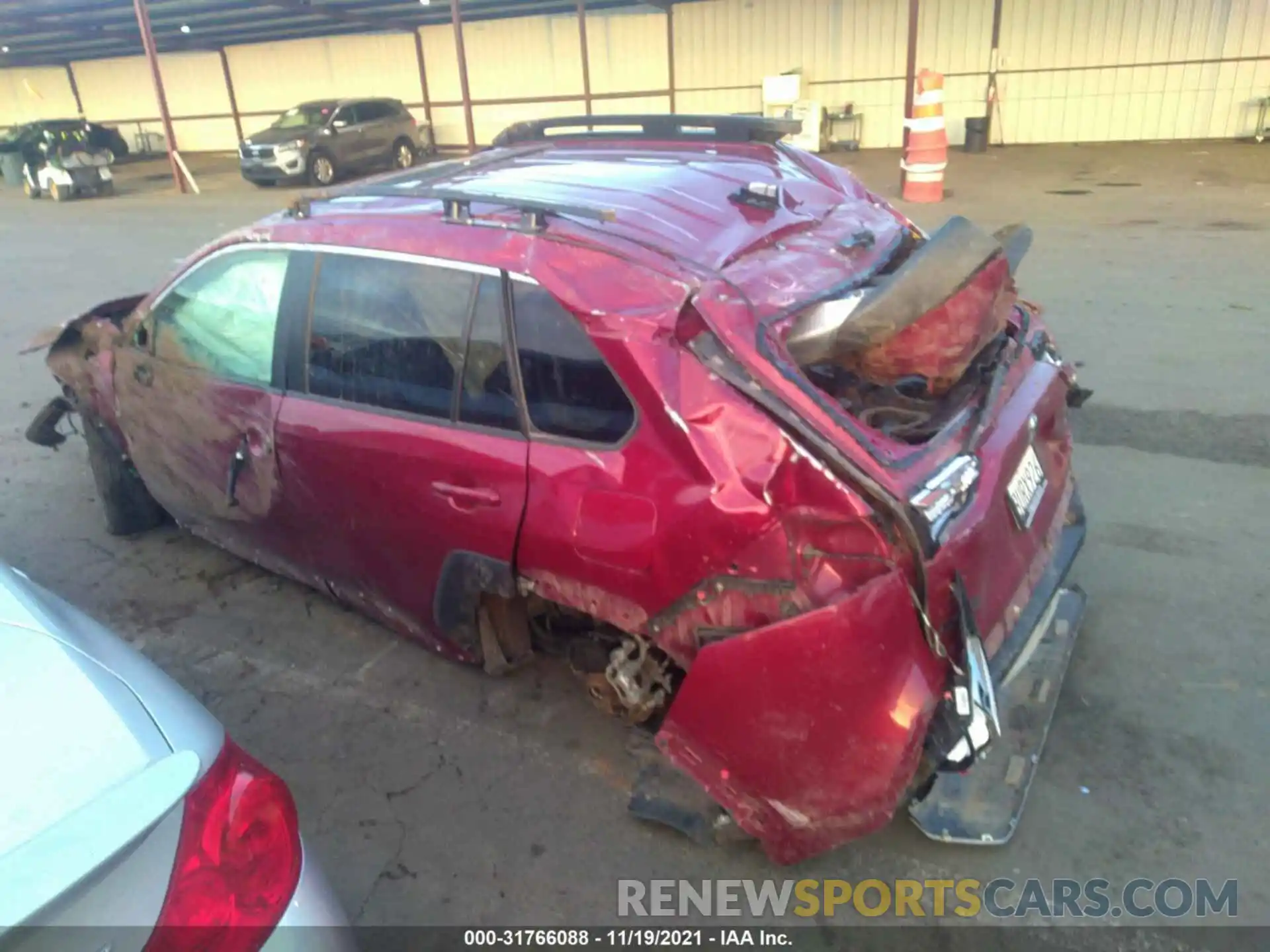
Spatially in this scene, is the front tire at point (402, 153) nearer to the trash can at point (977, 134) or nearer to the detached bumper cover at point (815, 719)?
the trash can at point (977, 134)

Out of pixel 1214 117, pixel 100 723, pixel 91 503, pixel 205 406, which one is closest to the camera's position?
→ pixel 100 723

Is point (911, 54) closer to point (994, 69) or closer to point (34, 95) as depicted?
point (994, 69)

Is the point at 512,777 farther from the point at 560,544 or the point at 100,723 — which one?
the point at 100,723

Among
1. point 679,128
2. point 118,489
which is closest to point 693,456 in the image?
point 679,128

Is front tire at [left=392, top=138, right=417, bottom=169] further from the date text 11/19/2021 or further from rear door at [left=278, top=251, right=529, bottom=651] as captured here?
the date text 11/19/2021

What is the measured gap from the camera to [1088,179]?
13742 mm

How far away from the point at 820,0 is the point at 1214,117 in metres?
7.96

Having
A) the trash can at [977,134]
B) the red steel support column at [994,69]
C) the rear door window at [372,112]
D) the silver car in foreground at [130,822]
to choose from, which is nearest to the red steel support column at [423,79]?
the rear door window at [372,112]

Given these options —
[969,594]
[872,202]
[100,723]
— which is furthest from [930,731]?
[872,202]

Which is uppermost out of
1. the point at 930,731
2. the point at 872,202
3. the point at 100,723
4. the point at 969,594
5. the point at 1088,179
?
the point at 872,202

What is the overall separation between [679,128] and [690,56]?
1847 centimetres

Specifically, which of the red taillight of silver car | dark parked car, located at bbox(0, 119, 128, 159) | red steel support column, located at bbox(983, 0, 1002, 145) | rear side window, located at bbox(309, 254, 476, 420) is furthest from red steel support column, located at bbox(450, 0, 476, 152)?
the red taillight of silver car

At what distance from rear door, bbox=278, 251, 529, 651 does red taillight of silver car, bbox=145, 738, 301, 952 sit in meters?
1.11

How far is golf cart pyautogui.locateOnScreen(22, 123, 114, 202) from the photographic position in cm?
1955
